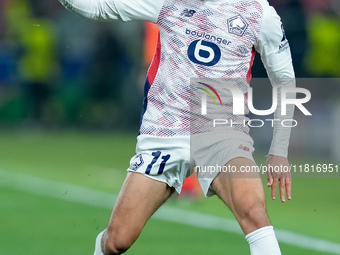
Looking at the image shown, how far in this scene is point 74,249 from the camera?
29.3ft

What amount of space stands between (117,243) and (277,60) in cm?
162

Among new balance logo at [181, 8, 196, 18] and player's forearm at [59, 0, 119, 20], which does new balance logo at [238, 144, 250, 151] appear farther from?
player's forearm at [59, 0, 119, 20]

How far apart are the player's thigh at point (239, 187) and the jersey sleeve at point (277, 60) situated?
45 centimetres

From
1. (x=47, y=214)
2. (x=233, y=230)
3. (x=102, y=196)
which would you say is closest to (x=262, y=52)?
(x=233, y=230)

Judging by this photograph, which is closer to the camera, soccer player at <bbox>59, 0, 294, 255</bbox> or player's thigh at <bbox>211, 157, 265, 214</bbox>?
player's thigh at <bbox>211, 157, 265, 214</bbox>

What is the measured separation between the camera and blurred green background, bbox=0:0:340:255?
10.2 m

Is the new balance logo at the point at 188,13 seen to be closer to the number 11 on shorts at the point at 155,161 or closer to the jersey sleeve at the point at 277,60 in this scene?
the jersey sleeve at the point at 277,60

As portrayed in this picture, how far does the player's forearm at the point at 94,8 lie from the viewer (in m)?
6.39

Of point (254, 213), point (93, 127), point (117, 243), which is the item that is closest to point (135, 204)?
point (117, 243)

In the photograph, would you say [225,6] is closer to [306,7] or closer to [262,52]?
[262,52]

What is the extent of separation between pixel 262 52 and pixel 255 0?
1.15 feet

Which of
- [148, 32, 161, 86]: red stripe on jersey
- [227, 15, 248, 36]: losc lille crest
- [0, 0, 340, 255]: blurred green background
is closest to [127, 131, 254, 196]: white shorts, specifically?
[148, 32, 161, 86]: red stripe on jersey

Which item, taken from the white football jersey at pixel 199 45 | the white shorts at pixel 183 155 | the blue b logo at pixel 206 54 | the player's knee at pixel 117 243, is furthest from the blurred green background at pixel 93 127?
the blue b logo at pixel 206 54

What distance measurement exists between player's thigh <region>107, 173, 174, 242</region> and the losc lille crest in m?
1.11
